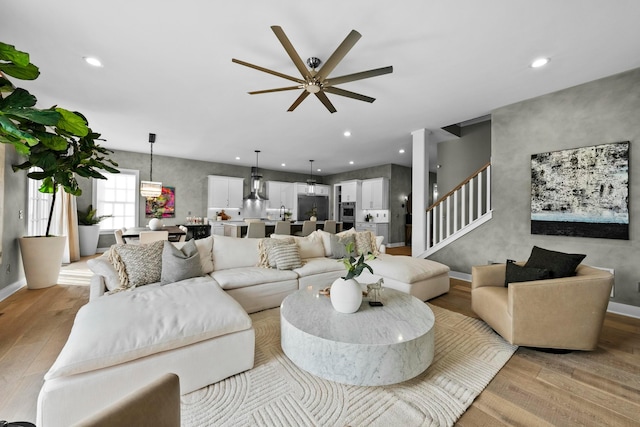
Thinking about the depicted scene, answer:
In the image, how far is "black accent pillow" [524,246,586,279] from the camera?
2.26 meters

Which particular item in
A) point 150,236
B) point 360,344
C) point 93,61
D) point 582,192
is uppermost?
point 93,61

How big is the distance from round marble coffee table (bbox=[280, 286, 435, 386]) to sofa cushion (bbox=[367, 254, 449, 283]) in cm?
112

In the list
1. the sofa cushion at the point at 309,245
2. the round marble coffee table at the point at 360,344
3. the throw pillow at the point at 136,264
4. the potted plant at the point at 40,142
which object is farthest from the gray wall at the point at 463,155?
the potted plant at the point at 40,142

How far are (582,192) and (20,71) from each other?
504cm

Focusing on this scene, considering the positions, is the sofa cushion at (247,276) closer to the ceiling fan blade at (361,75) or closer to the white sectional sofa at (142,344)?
the white sectional sofa at (142,344)

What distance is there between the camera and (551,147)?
133 inches

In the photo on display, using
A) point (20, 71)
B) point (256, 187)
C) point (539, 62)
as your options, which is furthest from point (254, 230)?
point (539, 62)

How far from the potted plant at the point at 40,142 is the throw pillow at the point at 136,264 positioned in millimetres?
778

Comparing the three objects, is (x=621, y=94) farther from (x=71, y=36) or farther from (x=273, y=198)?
(x=273, y=198)

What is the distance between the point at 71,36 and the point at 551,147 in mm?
5475

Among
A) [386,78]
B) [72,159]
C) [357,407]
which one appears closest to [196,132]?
[72,159]

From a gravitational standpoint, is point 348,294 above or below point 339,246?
below

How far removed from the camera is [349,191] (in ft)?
30.0

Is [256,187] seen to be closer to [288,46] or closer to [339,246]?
[339,246]
